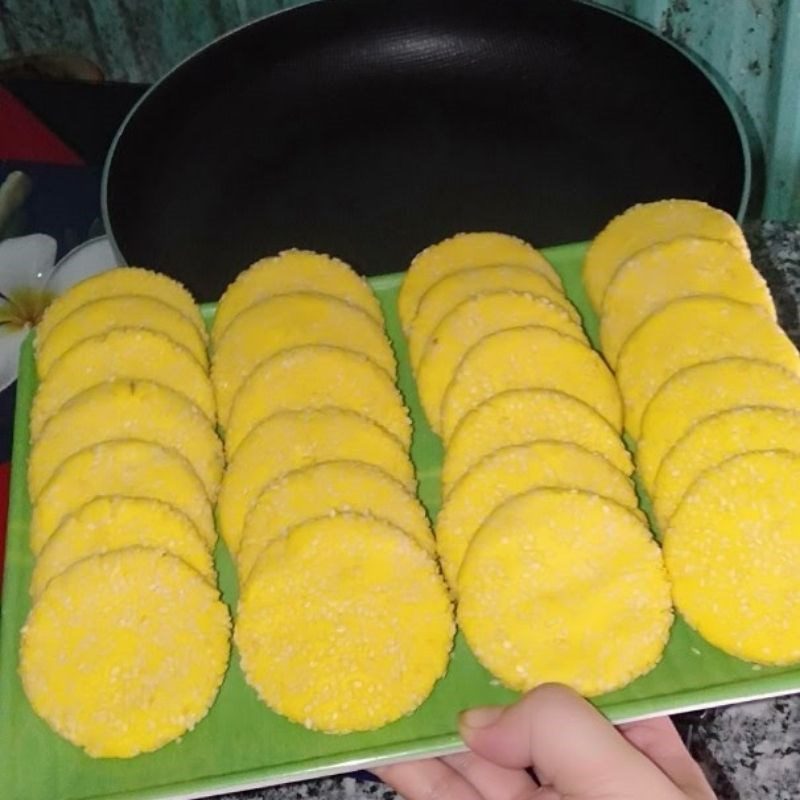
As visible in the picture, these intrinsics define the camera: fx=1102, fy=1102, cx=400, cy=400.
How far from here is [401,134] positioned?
1.23 m

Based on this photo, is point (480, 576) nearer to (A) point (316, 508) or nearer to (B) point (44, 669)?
(A) point (316, 508)

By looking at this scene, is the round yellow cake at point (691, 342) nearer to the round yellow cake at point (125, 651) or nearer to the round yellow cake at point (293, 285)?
the round yellow cake at point (293, 285)

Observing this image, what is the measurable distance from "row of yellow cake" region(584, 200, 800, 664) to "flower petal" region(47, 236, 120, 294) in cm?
57

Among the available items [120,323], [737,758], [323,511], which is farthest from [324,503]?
[737,758]

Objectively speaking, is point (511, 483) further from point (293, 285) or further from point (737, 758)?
point (737, 758)

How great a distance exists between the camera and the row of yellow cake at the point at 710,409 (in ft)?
2.26

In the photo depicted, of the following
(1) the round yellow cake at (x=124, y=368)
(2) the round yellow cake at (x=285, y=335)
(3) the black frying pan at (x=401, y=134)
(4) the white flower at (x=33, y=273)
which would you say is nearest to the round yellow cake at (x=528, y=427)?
(2) the round yellow cake at (x=285, y=335)

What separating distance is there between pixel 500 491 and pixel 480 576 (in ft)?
0.21

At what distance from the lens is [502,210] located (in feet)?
3.79

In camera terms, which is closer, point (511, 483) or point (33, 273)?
point (511, 483)

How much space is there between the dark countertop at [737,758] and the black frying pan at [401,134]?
18.7 inches

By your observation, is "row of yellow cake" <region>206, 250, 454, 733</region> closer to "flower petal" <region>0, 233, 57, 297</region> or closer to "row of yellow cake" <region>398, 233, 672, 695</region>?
"row of yellow cake" <region>398, 233, 672, 695</region>

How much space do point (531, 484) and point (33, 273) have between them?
702 millimetres

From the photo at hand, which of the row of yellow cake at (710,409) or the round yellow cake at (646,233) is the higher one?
the round yellow cake at (646,233)
